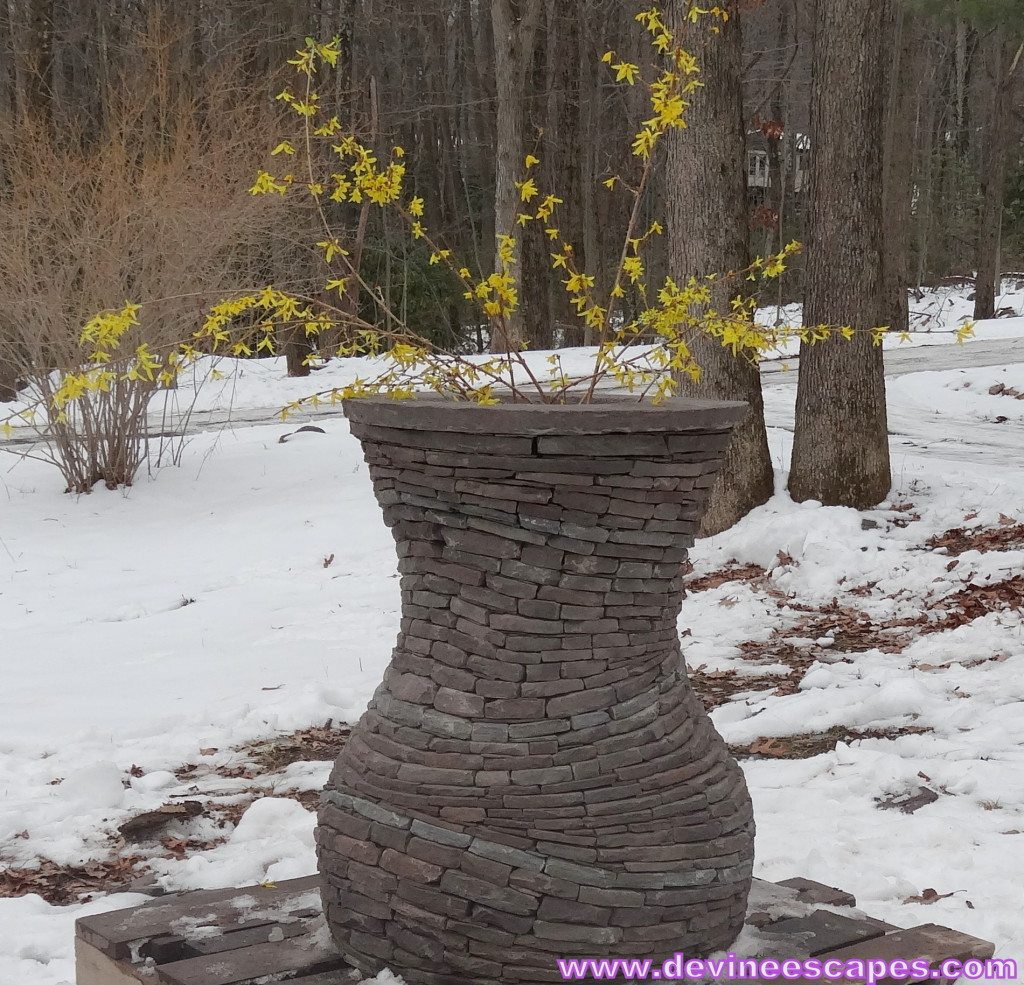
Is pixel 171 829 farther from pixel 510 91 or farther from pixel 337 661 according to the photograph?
pixel 510 91

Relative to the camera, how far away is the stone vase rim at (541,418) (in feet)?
8.00

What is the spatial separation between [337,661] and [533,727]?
388 centimetres

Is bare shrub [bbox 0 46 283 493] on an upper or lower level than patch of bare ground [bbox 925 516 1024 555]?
upper

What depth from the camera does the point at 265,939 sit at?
2.78 metres

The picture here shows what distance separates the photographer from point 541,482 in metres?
2.50

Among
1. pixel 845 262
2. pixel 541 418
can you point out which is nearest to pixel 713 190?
pixel 845 262

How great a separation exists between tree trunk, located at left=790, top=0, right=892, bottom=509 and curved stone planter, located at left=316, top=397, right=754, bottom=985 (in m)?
5.37

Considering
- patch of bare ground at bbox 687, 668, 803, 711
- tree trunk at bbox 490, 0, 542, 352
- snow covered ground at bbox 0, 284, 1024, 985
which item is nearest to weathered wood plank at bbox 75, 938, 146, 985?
snow covered ground at bbox 0, 284, 1024, 985

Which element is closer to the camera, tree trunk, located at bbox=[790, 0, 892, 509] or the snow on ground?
tree trunk, located at bbox=[790, 0, 892, 509]

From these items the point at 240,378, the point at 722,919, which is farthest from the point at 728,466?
the point at 240,378

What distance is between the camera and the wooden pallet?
261cm

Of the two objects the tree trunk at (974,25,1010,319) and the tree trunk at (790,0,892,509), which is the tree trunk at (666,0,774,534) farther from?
the tree trunk at (974,25,1010,319)

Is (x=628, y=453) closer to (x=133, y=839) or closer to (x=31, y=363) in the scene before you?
(x=133, y=839)

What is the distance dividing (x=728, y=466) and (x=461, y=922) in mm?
5736
